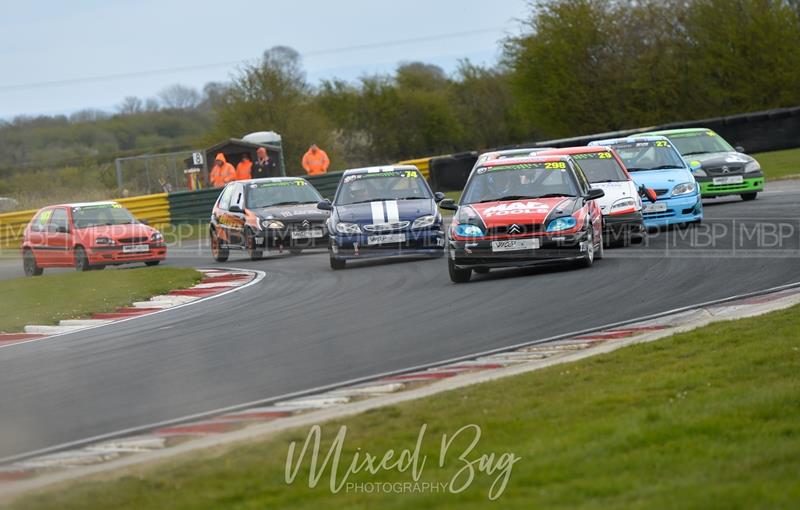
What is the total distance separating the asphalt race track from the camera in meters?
9.23

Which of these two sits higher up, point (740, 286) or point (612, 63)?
point (612, 63)

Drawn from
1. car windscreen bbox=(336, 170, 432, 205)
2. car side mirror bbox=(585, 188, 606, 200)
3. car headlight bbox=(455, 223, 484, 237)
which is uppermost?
car windscreen bbox=(336, 170, 432, 205)

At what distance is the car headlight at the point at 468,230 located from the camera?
50.7 feet

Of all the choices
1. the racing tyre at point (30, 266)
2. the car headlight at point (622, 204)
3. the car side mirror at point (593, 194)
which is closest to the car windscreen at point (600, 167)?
the car headlight at point (622, 204)

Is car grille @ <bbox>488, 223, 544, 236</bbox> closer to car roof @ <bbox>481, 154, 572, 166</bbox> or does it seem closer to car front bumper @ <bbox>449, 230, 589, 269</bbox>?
car front bumper @ <bbox>449, 230, 589, 269</bbox>

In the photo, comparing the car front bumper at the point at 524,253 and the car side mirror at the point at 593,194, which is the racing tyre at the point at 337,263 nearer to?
the car front bumper at the point at 524,253

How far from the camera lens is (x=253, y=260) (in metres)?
23.3

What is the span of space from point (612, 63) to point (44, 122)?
88.4 ft

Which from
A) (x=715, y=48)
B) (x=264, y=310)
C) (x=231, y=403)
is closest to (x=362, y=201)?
(x=264, y=310)

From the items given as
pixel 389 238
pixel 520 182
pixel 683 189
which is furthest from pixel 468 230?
pixel 683 189

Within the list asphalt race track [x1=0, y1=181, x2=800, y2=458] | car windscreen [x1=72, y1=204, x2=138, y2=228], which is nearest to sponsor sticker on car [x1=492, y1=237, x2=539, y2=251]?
asphalt race track [x1=0, y1=181, x2=800, y2=458]

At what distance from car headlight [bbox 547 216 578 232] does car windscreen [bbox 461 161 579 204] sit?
82 cm

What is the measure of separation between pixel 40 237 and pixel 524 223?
12.7 m

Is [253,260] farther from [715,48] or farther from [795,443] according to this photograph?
[715,48]
